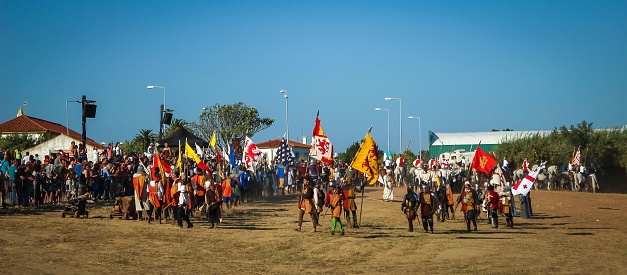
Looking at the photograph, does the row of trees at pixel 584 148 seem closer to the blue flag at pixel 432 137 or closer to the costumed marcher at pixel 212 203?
the blue flag at pixel 432 137

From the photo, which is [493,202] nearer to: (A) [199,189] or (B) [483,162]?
(B) [483,162]

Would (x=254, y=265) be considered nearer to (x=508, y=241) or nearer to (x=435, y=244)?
(x=435, y=244)

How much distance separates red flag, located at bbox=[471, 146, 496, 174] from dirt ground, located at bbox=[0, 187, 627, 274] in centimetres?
202

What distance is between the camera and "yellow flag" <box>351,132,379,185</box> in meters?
26.1

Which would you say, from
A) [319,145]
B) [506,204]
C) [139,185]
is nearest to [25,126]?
[319,145]

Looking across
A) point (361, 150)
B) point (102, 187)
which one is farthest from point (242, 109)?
point (361, 150)

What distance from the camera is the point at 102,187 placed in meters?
30.7

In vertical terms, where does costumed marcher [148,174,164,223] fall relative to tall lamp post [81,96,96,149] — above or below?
below

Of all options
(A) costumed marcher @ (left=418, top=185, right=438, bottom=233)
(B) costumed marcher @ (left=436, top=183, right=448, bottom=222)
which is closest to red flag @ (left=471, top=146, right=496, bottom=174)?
(B) costumed marcher @ (left=436, top=183, right=448, bottom=222)

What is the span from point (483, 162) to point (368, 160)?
5.59m

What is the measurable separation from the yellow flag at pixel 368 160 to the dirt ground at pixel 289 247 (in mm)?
1884

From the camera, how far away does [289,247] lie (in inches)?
797

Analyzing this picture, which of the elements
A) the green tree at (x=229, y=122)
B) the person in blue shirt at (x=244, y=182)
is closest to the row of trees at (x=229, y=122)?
the green tree at (x=229, y=122)

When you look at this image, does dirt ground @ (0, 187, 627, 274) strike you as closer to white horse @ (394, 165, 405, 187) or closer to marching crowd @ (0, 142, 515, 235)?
marching crowd @ (0, 142, 515, 235)
